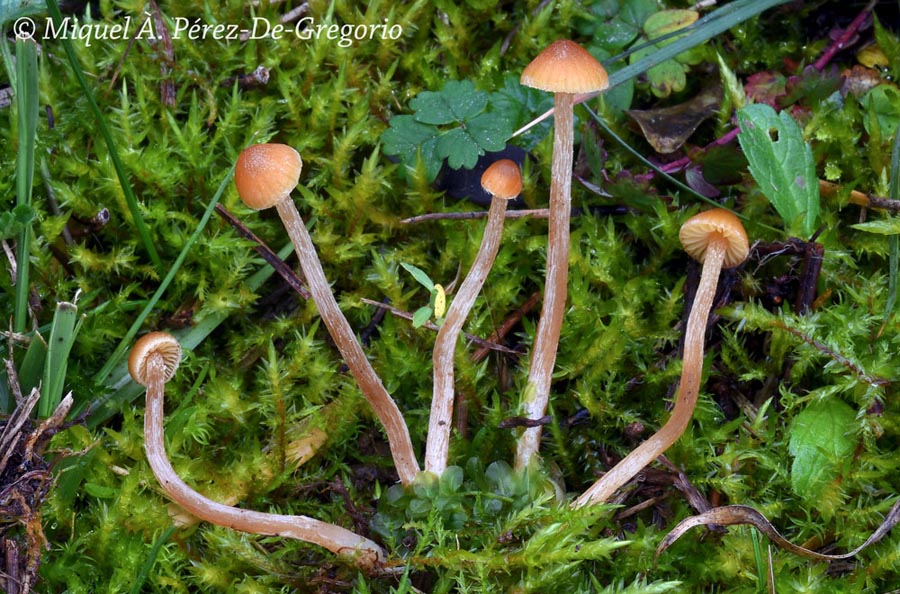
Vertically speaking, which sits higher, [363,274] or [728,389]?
[363,274]

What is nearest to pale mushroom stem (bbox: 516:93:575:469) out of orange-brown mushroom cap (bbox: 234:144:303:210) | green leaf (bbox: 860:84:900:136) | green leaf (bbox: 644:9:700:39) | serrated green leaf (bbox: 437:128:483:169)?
serrated green leaf (bbox: 437:128:483:169)

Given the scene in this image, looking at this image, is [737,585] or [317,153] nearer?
[737,585]

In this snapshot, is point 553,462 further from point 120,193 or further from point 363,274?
point 120,193

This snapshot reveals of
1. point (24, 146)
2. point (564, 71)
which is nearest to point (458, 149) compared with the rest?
point (564, 71)

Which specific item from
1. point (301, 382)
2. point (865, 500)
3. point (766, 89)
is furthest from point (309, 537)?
point (766, 89)

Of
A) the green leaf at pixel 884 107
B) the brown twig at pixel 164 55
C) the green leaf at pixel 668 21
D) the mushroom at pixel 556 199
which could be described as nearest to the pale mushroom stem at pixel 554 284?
the mushroom at pixel 556 199

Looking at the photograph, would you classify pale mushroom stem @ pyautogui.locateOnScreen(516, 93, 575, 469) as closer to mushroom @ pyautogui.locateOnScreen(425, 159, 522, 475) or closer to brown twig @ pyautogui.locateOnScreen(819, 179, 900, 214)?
mushroom @ pyautogui.locateOnScreen(425, 159, 522, 475)
